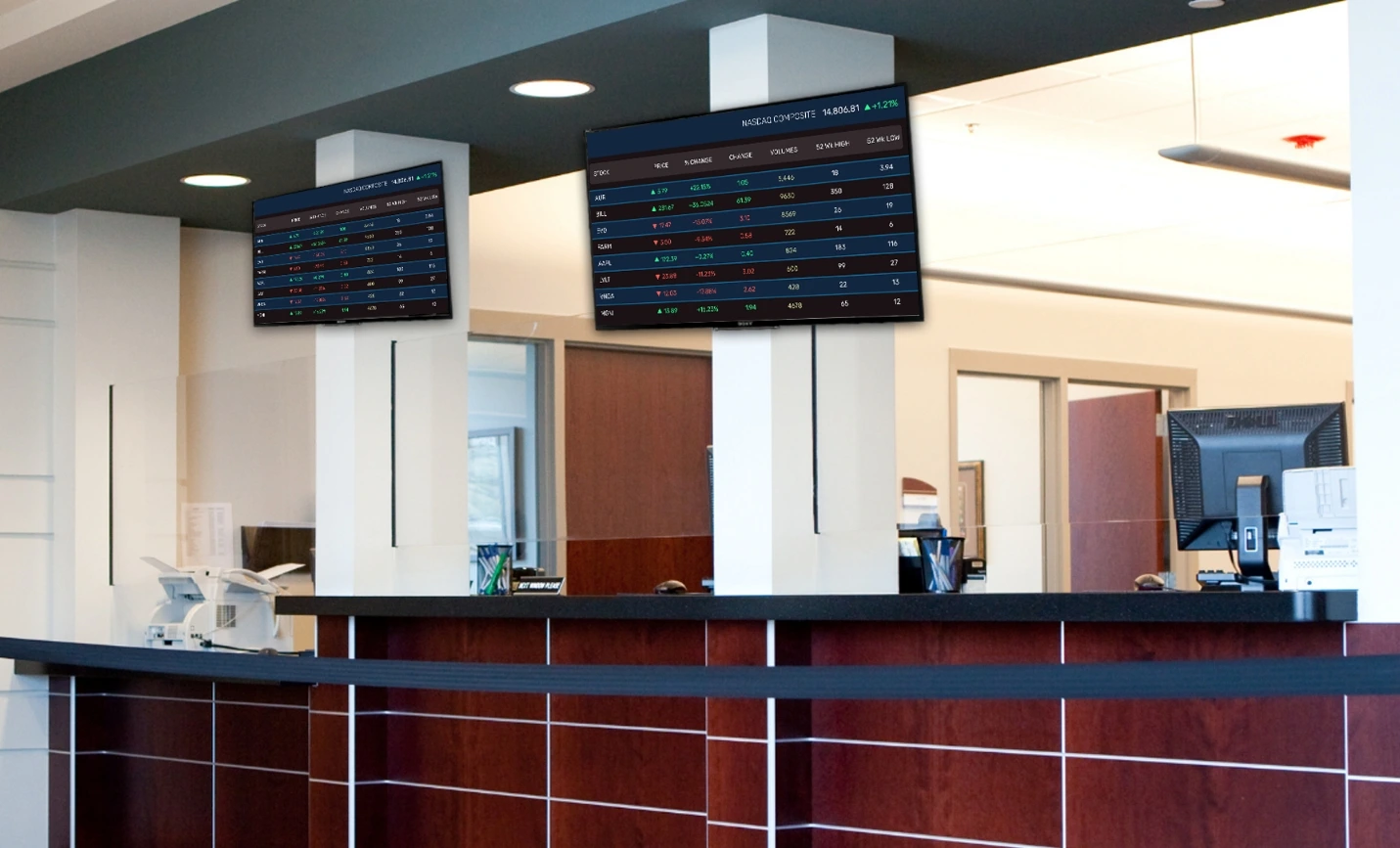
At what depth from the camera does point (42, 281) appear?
258 inches

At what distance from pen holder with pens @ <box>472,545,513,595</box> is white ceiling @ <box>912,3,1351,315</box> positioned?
6.37 ft

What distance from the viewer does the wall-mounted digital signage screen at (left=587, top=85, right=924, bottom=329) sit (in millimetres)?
4094

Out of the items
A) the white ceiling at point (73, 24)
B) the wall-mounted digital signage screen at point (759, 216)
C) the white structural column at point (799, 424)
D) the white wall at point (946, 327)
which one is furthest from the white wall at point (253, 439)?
the white structural column at point (799, 424)

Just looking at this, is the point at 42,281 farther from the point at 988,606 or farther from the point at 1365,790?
the point at 1365,790

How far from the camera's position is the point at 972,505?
985 cm

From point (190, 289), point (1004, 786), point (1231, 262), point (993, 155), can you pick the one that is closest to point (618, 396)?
point (1004, 786)

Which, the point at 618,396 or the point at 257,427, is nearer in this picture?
the point at 618,396

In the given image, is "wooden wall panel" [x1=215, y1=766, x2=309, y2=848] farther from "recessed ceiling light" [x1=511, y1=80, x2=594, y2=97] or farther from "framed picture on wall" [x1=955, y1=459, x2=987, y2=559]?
"framed picture on wall" [x1=955, y1=459, x2=987, y2=559]

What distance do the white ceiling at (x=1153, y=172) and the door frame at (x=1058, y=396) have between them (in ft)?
2.38

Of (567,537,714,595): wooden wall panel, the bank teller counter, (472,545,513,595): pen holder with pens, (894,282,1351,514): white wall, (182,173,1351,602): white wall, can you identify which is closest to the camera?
the bank teller counter

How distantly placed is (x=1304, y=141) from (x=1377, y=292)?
4.59 meters

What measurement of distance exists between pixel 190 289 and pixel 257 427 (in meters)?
1.56

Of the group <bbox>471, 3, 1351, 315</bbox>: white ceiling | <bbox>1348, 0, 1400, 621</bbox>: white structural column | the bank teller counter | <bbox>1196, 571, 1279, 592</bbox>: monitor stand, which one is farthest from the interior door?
<bbox>1348, 0, 1400, 621</bbox>: white structural column

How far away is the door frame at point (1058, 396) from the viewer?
9.48 meters
